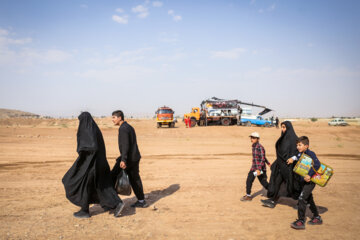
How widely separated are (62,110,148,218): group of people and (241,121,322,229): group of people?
8.79 feet

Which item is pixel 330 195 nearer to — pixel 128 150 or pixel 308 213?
pixel 308 213

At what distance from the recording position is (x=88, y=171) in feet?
14.6

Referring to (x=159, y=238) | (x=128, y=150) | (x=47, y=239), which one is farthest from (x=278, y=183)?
(x=47, y=239)

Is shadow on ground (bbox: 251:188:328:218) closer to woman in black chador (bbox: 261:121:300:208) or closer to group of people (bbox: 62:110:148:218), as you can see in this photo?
woman in black chador (bbox: 261:121:300:208)

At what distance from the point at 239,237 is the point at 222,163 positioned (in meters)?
6.54

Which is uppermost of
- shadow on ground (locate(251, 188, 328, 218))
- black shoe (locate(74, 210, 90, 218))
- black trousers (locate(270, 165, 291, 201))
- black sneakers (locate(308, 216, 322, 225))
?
black trousers (locate(270, 165, 291, 201))

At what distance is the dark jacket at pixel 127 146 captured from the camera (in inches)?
186

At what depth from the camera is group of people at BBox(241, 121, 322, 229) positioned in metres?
4.36

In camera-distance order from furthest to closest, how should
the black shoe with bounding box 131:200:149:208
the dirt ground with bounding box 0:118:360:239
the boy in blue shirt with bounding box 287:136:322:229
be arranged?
the black shoe with bounding box 131:200:149:208
the boy in blue shirt with bounding box 287:136:322:229
the dirt ground with bounding box 0:118:360:239

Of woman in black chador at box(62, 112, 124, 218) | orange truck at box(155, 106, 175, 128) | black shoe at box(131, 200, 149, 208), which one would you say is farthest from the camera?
orange truck at box(155, 106, 175, 128)

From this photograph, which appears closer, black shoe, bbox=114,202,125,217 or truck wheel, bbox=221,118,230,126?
black shoe, bbox=114,202,125,217

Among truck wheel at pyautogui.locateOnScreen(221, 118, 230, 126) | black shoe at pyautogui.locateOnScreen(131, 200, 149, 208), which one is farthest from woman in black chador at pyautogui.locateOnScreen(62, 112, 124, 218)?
truck wheel at pyautogui.locateOnScreen(221, 118, 230, 126)

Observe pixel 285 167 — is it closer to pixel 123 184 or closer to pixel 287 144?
pixel 287 144

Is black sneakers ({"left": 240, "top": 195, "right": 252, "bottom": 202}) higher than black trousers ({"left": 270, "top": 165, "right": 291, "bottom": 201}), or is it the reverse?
black trousers ({"left": 270, "top": 165, "right": 291, "bottom": 201})
